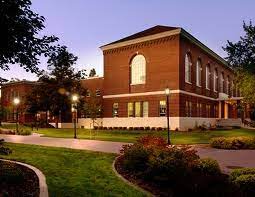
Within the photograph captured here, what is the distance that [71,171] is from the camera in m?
12.5

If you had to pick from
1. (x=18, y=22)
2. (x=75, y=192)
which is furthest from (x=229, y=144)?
(x=18, y=22)

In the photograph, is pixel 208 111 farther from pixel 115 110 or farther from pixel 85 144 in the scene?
pixel 85 144

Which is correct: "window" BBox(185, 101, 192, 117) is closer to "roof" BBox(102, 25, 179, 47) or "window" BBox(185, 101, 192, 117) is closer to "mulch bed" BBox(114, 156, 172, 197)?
"roof" BBox(102, 25, 179, 47)

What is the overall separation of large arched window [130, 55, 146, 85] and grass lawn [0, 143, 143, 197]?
31293 millimetres

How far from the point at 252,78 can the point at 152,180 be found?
70.9 feet

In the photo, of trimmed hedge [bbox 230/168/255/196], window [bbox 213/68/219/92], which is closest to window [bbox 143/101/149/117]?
window [bbox 213/68/219/92]

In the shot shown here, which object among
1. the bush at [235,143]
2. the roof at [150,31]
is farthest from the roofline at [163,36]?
the bush at [235,143]

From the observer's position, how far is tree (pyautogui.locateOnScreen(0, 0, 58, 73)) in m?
6.64

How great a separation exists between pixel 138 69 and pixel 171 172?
37.0m

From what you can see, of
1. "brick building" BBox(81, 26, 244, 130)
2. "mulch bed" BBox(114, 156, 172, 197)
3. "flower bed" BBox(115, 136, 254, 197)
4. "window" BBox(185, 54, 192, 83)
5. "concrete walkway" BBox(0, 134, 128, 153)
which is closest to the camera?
"flower bed" BBox(115, 136, 254, 197)

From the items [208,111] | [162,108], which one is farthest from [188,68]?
[208,111]

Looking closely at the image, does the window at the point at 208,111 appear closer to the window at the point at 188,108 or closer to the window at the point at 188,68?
the window at the point at 188,108

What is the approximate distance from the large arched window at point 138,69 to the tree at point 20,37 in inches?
1566

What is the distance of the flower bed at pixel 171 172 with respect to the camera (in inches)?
396
